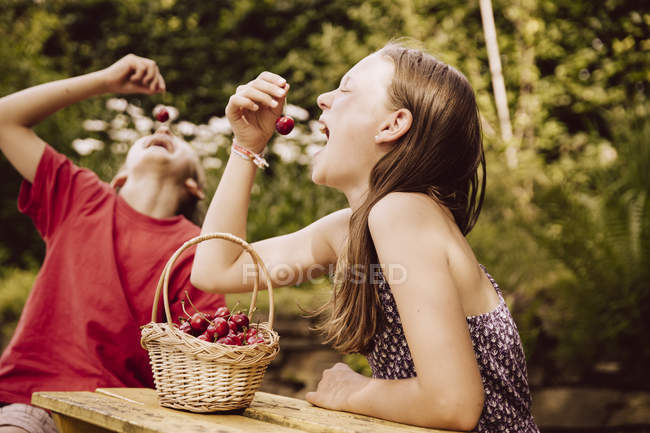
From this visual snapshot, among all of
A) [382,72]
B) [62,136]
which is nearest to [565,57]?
[62,136]

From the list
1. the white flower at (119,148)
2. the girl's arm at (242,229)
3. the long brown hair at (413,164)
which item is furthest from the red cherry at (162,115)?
the white flower at (119,148)

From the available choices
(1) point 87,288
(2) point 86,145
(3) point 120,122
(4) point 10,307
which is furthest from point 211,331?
(3) point 120,122

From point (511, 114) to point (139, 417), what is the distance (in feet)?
21.6

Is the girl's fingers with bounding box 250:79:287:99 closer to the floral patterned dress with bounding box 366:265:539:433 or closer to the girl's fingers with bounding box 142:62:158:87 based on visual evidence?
the floral patterned dress with bounding box 366:265:539:433

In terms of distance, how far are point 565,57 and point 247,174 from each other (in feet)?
20.0

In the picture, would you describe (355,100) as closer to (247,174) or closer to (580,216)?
(247,174)

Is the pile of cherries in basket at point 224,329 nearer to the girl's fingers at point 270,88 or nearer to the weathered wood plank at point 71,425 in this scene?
the weathered wood plank at point 71,425

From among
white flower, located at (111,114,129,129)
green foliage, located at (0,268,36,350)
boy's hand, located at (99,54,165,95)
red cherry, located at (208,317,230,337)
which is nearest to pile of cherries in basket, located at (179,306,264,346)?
red cherry, located at (208,317,230,337)

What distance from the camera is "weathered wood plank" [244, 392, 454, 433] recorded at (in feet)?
4.99

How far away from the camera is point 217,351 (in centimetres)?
161

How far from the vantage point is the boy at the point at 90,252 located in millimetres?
2393

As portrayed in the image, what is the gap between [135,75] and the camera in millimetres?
2645

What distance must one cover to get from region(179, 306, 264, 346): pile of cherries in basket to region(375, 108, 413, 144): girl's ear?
62 centimetres

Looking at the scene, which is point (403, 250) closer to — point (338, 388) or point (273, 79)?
point (338, 388)
